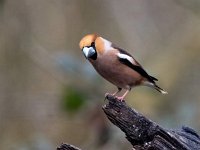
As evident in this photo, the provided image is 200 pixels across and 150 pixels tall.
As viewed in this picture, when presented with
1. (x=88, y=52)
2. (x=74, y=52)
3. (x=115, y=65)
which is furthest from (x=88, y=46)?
(x=74, y=52)

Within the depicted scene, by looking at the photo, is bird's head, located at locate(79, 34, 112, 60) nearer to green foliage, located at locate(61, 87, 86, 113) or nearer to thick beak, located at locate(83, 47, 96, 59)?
thick beak, located at locate(83, 47, 96, 59)

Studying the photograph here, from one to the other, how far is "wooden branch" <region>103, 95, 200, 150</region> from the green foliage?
1.70 m

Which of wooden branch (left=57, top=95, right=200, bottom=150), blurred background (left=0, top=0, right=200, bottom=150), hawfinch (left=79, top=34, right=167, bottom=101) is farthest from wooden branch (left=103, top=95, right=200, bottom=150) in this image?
blurred background (left=0, top=0, right=200, bottom=150)

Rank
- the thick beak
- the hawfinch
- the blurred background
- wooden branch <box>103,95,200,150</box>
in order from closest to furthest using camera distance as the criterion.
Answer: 1. wooden branch <box>103,95,200,150</box>
2. the thick beak
3. the hawfinch
4. the blurred background

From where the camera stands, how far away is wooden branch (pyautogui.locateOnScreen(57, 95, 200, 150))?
15.9 ft

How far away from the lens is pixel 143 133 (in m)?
4.93

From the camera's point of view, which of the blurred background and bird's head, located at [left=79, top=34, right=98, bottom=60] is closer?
bird's head, located at [left=79, top=34, right=98, bottom=60]

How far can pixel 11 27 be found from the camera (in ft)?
30.0

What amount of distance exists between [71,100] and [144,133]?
211 centimetres

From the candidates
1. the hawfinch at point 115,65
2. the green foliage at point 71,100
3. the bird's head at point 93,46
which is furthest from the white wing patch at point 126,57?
the green foliage at point 71,100

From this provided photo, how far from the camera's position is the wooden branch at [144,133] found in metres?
4.85

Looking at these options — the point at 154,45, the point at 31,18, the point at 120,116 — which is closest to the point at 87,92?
the point at 120,116

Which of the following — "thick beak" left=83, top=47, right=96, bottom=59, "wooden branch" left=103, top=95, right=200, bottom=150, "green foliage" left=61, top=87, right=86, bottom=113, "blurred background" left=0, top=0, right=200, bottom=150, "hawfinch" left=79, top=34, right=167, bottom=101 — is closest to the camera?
"wooden branch" left=103, top=95, right=200, bottom=150

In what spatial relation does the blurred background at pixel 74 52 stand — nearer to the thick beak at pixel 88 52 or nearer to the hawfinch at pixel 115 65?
the hawfinch at pixel 115 65
